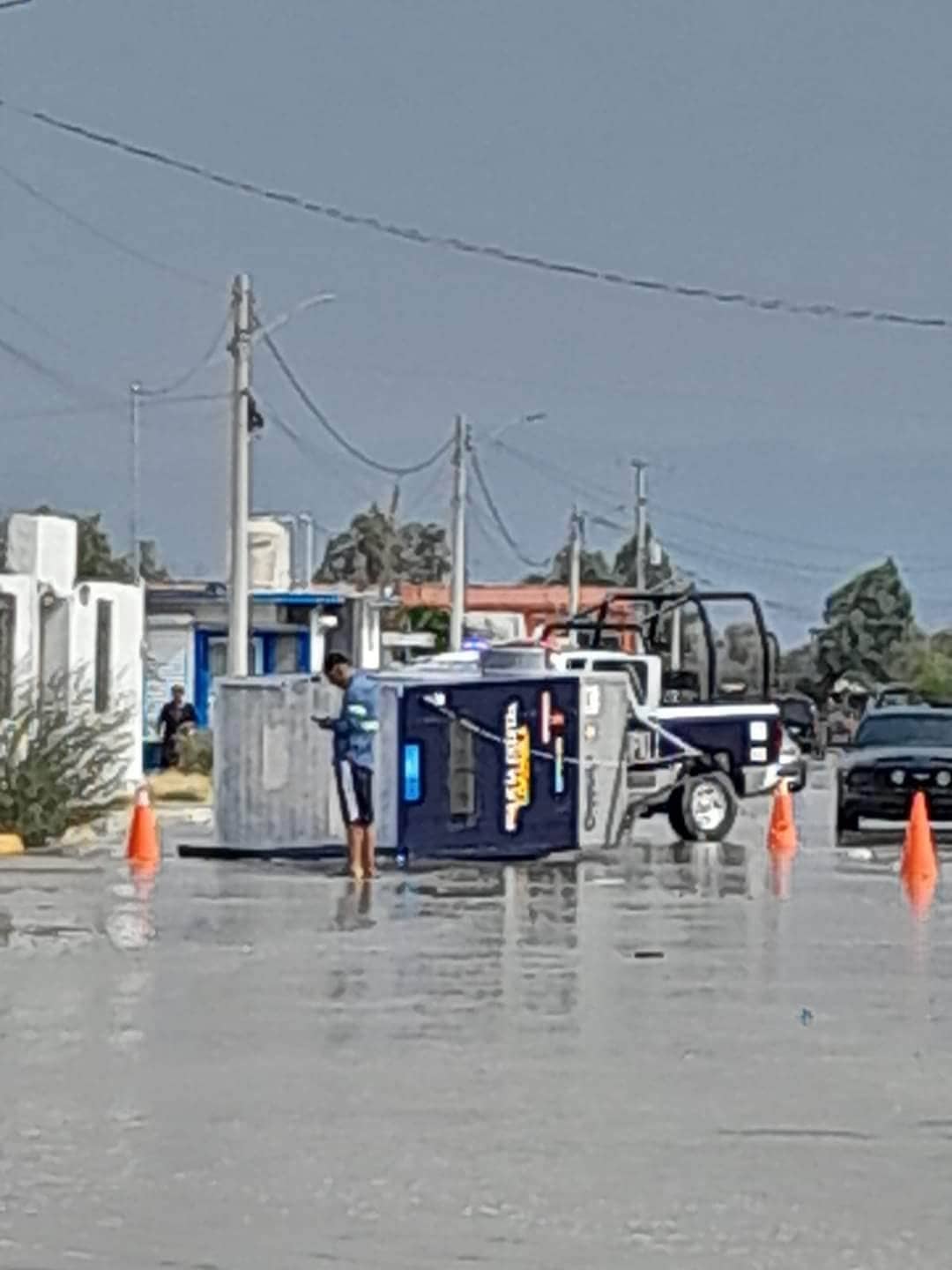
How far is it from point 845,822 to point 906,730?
88.3 inches

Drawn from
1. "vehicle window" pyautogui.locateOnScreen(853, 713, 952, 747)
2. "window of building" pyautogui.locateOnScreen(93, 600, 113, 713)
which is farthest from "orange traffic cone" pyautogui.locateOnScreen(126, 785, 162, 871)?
"window of building" pyautogui.locateOnScreen(93, 600, 113, 713)

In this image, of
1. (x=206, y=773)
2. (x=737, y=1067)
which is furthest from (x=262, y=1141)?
(x=206, y=773)

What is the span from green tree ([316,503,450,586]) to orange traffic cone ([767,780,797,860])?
8402 cm

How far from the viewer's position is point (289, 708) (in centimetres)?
2777

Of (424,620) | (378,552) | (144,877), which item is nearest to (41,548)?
(144,877)

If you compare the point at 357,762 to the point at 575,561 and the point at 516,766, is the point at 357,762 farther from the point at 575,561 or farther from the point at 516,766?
the point at 575,561

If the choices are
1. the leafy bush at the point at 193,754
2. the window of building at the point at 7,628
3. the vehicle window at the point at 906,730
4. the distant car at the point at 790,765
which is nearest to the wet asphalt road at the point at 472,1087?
the distant car at the point at 790,765

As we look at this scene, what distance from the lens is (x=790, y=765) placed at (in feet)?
117

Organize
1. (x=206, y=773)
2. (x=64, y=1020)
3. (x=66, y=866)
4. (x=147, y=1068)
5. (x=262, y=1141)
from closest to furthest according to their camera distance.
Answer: (x=262, y=1141) < (x=147, y=1068) < (x=64, y=1020) < (x=66, y=866) < (x=206, y=773)

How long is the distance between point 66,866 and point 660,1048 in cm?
1388

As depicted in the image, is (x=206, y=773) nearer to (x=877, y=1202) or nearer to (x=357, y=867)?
(x=357, y=867)

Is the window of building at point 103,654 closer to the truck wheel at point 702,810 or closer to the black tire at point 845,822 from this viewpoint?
the black tire at point 845,822

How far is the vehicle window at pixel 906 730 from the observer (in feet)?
120

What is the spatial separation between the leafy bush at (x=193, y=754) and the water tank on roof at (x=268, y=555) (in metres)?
15.1
